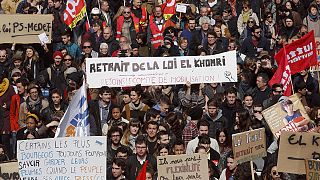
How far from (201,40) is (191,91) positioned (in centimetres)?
204

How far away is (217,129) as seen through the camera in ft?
57.1

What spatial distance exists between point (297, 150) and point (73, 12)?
283 inches

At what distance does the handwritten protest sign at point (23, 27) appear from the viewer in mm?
20609

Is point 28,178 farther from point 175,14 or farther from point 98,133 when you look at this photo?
point 175,14

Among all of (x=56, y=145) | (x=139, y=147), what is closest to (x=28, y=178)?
(x=56, y=145)

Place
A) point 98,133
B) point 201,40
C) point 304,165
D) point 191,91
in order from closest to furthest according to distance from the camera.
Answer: point 304,165, point 98,133, point 191,91, point 201,40

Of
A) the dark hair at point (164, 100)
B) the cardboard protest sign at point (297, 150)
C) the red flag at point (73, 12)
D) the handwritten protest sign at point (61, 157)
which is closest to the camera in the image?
the cardboard protest sign at point (297, 150)

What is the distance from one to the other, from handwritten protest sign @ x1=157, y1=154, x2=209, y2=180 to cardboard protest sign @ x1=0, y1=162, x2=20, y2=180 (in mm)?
1803

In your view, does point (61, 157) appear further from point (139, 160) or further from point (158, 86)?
point (158, 86)

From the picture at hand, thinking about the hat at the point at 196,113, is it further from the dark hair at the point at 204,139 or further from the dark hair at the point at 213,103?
the dark hair at the point at 204,139

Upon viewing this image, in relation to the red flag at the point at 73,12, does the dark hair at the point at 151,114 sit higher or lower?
lower

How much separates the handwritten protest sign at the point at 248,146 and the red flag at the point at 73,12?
6.32 metres

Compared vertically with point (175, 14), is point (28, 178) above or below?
below

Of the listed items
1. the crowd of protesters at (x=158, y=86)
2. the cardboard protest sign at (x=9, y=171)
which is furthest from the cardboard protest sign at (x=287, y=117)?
the cardboard protest sign at (x=9, y=171)
